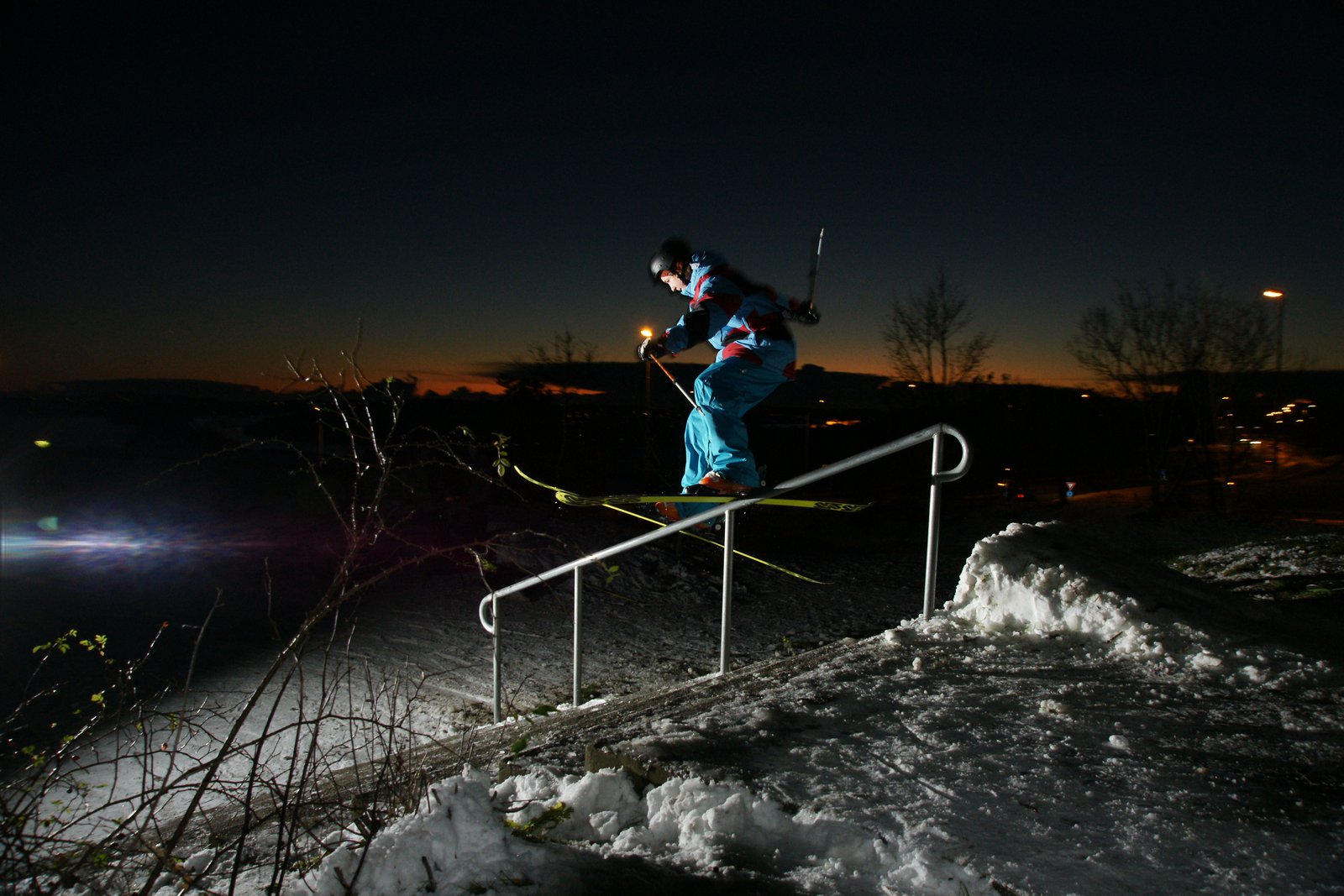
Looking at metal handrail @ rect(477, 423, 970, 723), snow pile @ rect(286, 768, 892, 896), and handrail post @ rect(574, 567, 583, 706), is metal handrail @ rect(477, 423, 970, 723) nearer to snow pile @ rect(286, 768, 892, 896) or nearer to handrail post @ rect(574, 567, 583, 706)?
handrail post @ rect(574, 567, 583, 706)

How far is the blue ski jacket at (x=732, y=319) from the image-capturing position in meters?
4.39

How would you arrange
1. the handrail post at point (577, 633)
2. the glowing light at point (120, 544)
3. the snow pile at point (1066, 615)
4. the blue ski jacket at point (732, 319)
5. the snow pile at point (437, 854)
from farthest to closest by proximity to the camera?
1. the glowing light at point (120, 544)
2. the handrail post at point (577, 633)
3. the blue ski jacket at point (732, 319)
4. the snow pile at point (1066, 615)
5. the snow pile at point (437, 854)

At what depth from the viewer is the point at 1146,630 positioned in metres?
3.15

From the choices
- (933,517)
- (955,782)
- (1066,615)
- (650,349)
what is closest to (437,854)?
(955,782)

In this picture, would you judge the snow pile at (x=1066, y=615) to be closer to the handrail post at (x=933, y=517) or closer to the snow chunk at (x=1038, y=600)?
the snow chunk at (x=1038, y=600)

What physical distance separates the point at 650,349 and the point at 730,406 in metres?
0.62

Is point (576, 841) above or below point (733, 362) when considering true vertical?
below

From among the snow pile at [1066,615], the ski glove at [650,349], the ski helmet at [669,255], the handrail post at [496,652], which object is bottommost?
the handrail post at [496,652]

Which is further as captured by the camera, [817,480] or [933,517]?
[817,480]

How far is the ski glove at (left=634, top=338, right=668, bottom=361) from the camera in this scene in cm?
470

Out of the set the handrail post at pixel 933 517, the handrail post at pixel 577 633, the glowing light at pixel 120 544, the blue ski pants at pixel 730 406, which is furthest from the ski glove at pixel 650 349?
the glowing light at pixel 120 544

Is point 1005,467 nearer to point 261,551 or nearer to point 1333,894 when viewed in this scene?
point 261,551

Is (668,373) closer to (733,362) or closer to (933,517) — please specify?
(733,362)

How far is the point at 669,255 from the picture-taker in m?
4.84
